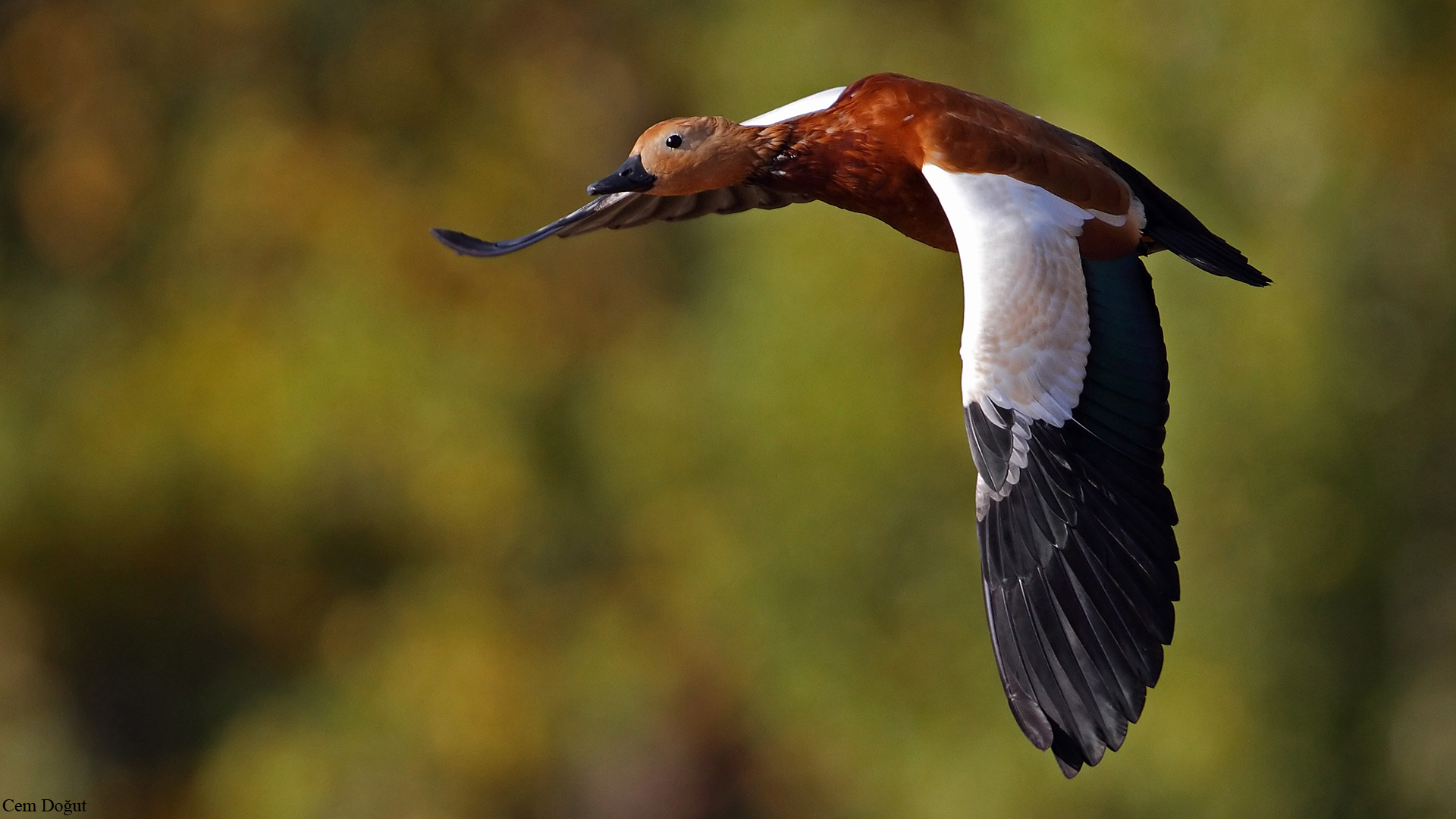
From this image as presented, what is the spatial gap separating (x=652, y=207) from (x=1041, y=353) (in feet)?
2.97

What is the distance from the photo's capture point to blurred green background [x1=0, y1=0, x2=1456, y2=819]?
23.3 feet

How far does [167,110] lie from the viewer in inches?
395

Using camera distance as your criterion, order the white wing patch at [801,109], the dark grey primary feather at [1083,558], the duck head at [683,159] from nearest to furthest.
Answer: the dark grey primary feather at [1083,558], the duck head at [683,159], the white wing patch at [801,109]

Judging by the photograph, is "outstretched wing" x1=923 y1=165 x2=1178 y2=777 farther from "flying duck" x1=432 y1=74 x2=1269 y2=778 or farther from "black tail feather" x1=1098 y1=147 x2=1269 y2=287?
"black tail feather" x1=1098 y1=147 x2=1269 y2=287

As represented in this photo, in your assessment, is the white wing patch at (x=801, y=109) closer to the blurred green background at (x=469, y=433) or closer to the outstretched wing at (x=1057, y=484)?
the outstretched wing at (x=1057, y=484)

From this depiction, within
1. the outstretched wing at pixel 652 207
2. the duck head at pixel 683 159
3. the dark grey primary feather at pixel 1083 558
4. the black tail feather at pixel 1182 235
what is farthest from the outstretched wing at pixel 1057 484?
the outstretched wing at pixel 652 207

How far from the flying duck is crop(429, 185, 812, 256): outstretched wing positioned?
161mm

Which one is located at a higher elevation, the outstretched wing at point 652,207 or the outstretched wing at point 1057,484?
the outstretched wing at point 652,207

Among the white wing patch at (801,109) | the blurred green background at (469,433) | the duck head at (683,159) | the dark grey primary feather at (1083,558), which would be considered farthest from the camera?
the blurred green background at (469,433)

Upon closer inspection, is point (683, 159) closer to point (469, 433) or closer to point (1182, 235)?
point (1182, 235)

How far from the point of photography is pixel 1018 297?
2.38 metres

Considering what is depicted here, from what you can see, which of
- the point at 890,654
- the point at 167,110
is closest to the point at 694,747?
the point at 890,654

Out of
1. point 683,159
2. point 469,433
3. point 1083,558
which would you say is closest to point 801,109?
point 683,159

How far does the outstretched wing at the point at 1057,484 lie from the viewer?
7.64 feet
